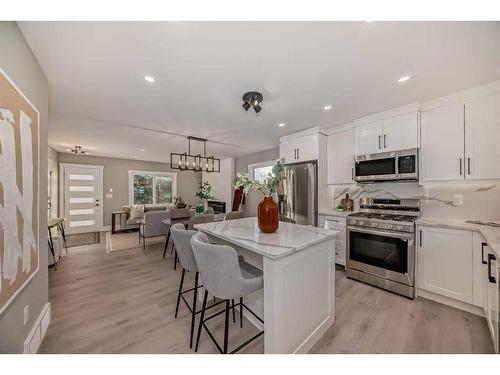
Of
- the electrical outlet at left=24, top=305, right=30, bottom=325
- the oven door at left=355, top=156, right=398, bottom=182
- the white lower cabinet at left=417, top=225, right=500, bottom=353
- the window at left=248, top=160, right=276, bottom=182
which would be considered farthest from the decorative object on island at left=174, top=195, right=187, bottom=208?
the white lower cabinet at left=417, top=225, right=500, bottom=353

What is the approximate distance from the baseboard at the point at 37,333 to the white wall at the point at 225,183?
15.8 feet

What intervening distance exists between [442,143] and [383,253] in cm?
153

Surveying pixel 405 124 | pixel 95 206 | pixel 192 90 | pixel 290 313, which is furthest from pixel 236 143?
pixel 95 206

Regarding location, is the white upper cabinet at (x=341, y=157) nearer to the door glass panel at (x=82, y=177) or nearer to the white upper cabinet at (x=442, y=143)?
the white upper cabinet at (x=442, y=143)

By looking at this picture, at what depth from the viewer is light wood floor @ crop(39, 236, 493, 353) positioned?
5.05ft

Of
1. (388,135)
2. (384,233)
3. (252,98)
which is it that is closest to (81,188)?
(252,98)

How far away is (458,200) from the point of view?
7.74ft

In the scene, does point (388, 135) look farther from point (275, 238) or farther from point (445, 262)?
point (275, 238)

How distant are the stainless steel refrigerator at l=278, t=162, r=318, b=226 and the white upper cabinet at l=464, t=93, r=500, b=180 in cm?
177

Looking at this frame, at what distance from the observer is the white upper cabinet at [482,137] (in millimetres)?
1961

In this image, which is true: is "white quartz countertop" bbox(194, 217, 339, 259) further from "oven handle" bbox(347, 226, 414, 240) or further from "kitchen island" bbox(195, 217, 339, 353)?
"oven handle" bbox(347, 226, 414, 240)

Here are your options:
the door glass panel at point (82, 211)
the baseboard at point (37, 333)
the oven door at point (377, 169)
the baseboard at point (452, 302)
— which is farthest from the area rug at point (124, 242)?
the baseboard at point (452, 302)
